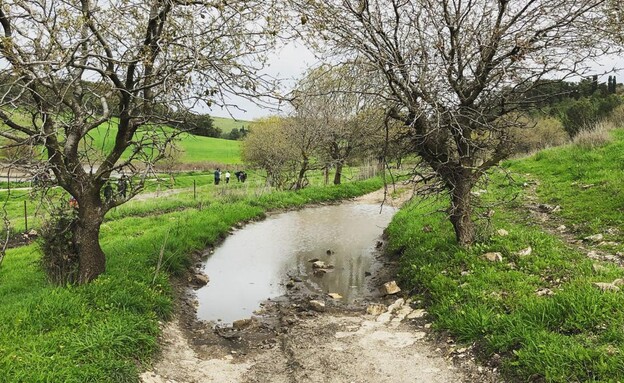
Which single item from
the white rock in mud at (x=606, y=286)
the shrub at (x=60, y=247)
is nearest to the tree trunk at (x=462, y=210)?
the white rock in mud at (x=606, y=286)

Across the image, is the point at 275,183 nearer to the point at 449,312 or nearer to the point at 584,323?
the point at 449,312

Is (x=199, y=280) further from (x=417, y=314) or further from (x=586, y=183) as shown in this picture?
(x=586, y=183)

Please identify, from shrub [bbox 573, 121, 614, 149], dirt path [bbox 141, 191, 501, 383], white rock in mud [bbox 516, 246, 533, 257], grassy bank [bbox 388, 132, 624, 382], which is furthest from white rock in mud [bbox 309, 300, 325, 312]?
shrub [bbox 573, 121, 614, 149]

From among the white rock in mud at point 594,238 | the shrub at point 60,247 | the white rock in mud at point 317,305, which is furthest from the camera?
the white rock in mud at point 594,238

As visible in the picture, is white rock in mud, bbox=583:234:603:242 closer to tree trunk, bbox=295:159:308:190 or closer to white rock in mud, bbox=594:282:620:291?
white rock in mud, bbox=594:282:620:291

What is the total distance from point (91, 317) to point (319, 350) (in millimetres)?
3298

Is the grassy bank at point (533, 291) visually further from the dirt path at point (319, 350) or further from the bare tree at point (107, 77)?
the bare tree at point (107, 77)

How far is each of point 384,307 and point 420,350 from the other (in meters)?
1.82

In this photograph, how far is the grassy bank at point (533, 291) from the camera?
4.69 m

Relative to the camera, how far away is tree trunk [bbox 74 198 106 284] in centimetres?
748

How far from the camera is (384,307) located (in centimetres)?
787

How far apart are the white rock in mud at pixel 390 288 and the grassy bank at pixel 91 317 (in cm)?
421

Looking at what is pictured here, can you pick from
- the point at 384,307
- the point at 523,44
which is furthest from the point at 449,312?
the point at 523,44

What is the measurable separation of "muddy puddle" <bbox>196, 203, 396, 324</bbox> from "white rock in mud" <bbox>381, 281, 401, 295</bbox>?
0.54m
